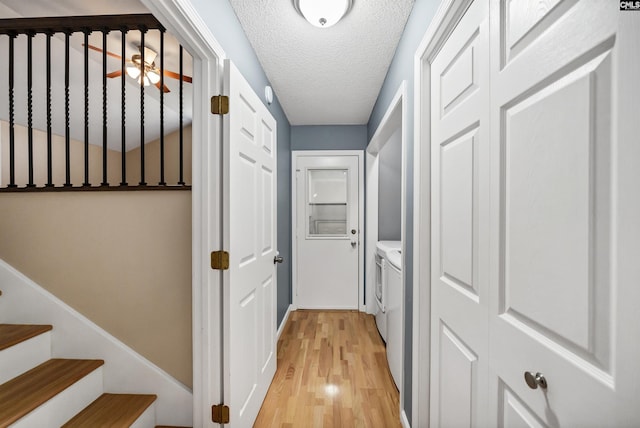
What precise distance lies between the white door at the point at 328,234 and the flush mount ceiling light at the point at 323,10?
2.20 m

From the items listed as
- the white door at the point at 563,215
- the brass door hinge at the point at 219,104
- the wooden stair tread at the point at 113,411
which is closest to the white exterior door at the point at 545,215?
the white door at the point at 563,215

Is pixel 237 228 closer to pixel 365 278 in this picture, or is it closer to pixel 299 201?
pixel 299 201

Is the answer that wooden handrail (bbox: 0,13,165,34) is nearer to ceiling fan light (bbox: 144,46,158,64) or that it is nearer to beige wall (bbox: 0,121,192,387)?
ceiling fan light (bbox: 144,46,158,64)

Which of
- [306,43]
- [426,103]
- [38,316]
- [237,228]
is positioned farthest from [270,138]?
[38,316]

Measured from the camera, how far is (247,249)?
5.58ft

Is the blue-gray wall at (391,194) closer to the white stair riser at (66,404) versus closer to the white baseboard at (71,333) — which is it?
the white baseboard at (71,333)

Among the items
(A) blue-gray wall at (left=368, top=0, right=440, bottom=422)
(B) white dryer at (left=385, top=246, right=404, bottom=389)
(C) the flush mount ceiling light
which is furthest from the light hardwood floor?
(C) the flush mount ceiling light

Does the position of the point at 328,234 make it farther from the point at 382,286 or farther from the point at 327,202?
the point at 382,286

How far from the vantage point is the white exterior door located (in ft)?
1.62

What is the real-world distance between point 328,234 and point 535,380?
10.8 ft

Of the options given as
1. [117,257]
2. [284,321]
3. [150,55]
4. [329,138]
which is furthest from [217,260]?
[329,138]

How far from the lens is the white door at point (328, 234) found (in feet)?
12.8

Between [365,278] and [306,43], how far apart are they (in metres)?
2.81

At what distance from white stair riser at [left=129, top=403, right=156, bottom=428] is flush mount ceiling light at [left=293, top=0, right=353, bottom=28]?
7.60 feet
